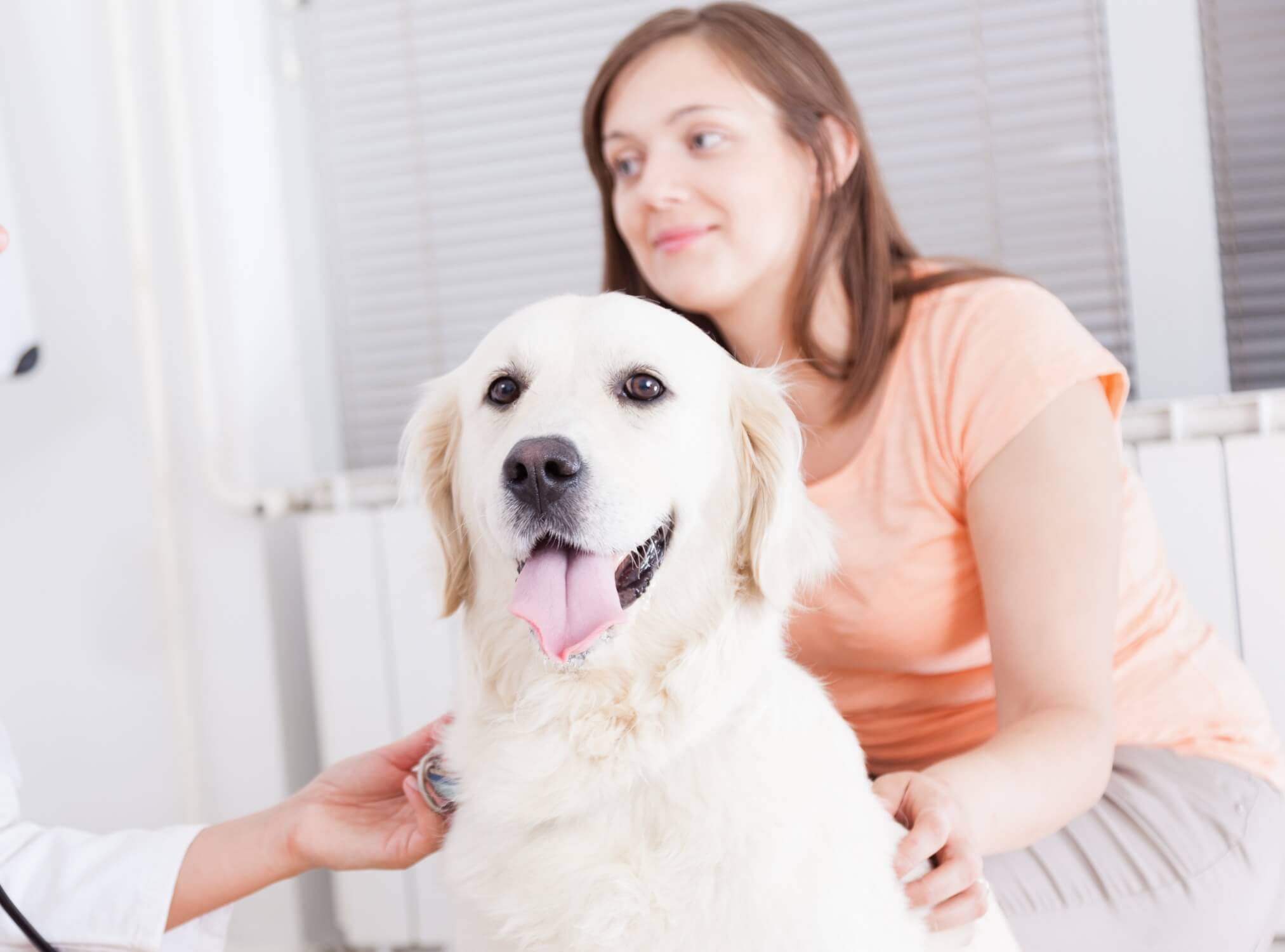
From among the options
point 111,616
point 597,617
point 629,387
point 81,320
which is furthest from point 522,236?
point 597,617

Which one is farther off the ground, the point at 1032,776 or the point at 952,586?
the point at 952,586

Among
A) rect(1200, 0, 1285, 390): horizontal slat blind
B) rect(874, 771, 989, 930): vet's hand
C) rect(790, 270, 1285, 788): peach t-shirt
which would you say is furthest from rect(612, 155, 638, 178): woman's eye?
rect(1200, 0, 1285, 390): horizontal slat blind

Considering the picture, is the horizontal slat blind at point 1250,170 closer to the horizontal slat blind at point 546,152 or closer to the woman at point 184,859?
the horizontal slat blind at point 546,152

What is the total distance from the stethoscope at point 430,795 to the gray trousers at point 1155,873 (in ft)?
2.06

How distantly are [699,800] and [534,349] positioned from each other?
0.48m

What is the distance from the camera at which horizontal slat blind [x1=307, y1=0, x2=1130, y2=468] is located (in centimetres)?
204

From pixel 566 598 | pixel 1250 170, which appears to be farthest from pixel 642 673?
pixel 1250 170

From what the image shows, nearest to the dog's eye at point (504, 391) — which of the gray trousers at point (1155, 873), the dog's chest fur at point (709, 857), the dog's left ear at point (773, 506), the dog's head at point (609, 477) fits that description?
the dog's head at point (609, 477)

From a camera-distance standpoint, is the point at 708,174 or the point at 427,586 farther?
the point at 427,586

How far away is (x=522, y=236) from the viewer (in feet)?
7.41

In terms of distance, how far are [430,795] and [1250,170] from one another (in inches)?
75.6

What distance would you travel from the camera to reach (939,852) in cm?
101

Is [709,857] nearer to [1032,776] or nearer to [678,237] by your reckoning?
[1032,776]

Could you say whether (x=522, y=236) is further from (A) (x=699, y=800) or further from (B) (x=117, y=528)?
(A) (x=699, y=800)
